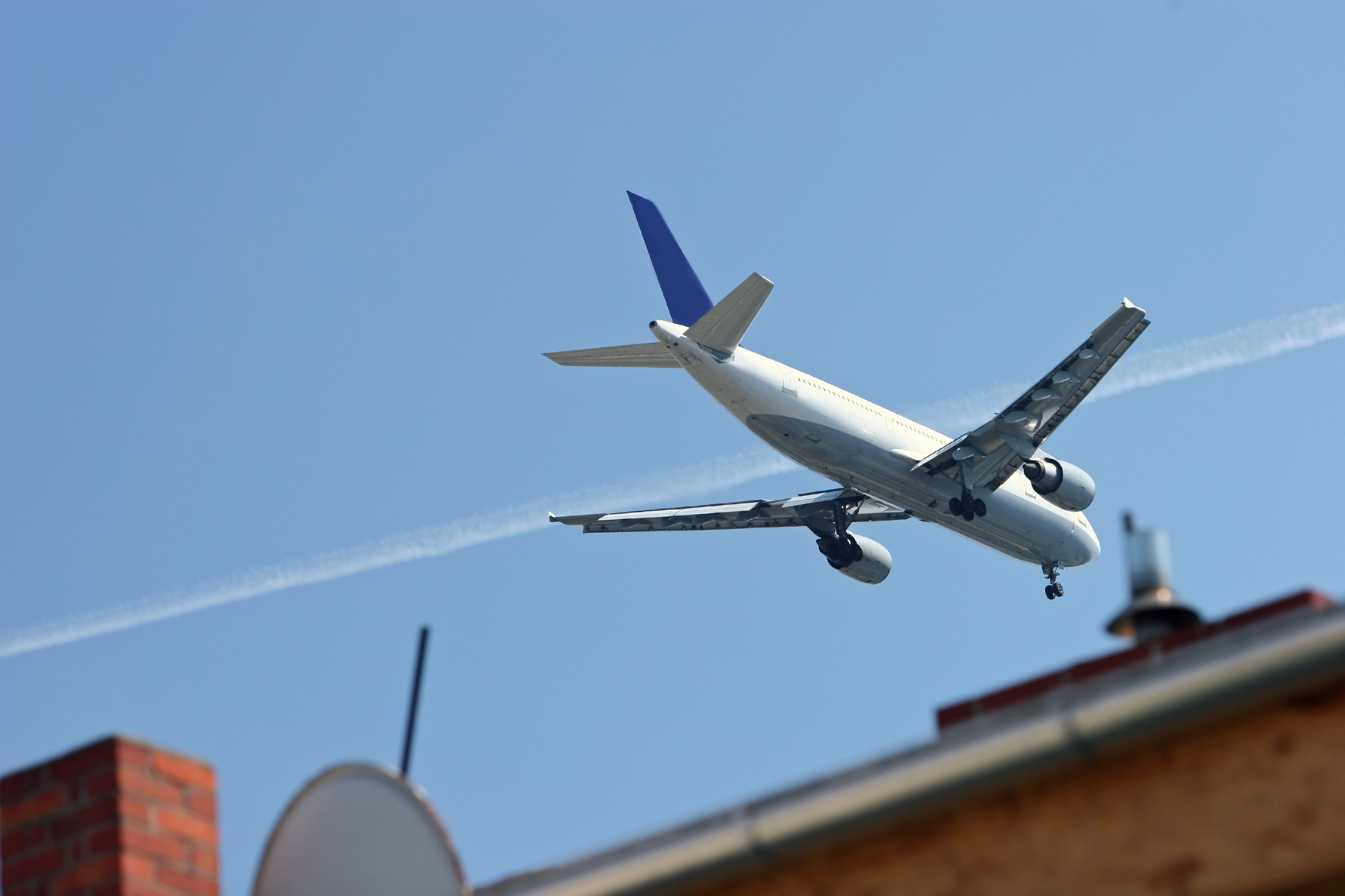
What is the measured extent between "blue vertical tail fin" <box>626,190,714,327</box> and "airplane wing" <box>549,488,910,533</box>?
21.3ft

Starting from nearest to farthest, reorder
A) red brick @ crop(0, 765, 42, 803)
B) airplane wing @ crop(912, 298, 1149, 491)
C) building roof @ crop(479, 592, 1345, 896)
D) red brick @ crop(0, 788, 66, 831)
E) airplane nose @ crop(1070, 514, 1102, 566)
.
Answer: building roof @ crop(479, 592, 1345, 896) < red brick @ crop(0, 788, 66, 831) < red brick @ crop(0, 765, 42, 803) < airplane wing @ crop(912, 298, 1149, 491) < airplane nose @ crop(1070, 514, 1102, 566)

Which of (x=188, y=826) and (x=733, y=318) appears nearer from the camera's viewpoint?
(x=188, y=826)

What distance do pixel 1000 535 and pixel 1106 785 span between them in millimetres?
35939

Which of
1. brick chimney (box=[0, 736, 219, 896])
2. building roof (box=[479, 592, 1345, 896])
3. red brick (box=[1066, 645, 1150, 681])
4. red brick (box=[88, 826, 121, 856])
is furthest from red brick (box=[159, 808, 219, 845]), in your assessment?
red brick (box=[1066, 645, 1150, 681])

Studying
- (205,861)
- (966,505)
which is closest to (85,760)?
(205,861)

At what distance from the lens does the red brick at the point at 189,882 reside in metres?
9.27

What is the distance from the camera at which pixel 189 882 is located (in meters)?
9.38

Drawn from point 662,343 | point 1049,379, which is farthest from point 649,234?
point 1049,379

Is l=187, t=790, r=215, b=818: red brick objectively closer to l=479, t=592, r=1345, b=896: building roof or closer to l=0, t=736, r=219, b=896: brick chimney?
l=0, t=736, r=219, b=896: brick chimney

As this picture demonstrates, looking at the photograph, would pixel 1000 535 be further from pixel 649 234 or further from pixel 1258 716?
pixel 1258 716

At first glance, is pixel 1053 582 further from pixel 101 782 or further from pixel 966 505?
pixel 101 782

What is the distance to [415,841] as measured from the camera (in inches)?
Result: 359

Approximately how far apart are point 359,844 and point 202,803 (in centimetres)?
96

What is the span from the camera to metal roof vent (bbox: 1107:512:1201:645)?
855 centimetres
